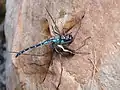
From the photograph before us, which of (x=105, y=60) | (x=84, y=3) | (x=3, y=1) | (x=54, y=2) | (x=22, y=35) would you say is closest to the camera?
(x=105, y=60)

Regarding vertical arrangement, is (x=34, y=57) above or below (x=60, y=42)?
below

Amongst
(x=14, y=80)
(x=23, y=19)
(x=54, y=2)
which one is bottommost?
(x=14, y=80)

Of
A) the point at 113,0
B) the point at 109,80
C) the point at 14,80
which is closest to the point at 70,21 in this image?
the point at 113,0

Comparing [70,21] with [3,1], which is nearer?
[70,21]

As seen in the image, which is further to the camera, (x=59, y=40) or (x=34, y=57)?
(x=34, y=57)

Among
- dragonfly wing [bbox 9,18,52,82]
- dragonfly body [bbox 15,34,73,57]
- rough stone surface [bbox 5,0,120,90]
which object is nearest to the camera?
rough stone surface [bbox 5,0,120,90]

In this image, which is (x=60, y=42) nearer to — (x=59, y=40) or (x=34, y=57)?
(x=59, y=40)

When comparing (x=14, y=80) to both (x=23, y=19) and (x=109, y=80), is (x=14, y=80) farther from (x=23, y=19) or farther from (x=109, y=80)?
(x=109, y=80)

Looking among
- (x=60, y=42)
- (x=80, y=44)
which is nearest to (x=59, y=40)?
A: (x=60, y=42)
